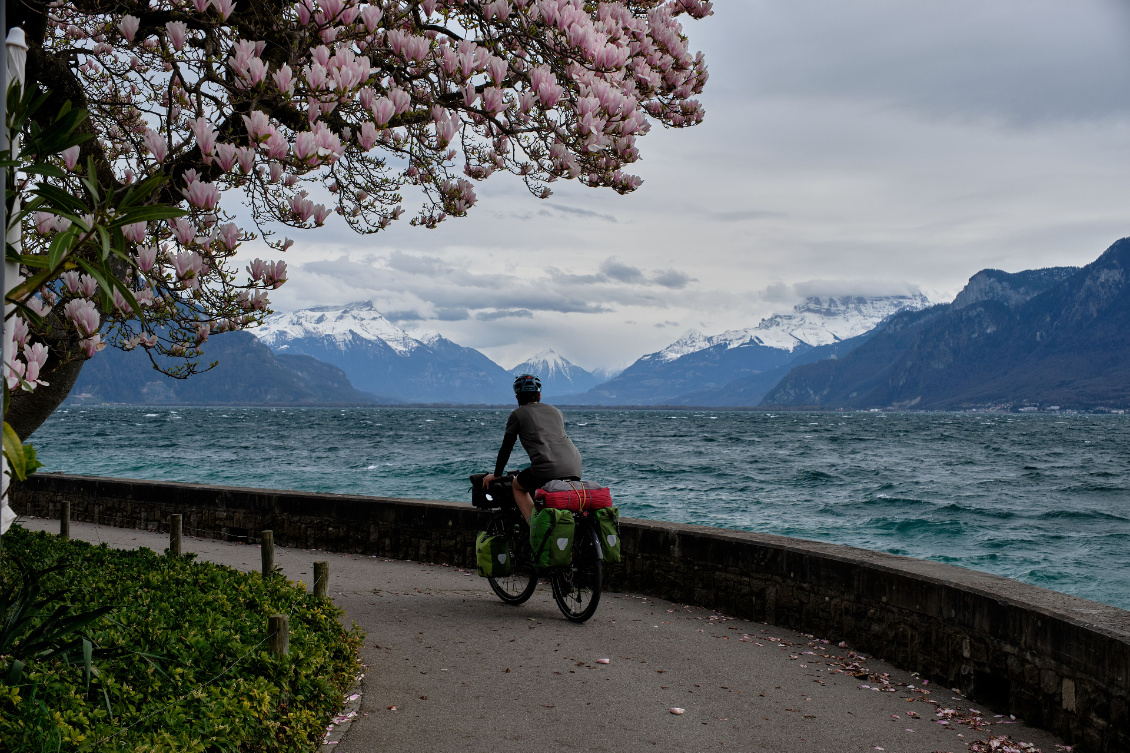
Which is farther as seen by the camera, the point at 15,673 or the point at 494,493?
the point at 494,493

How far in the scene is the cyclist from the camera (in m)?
7.52

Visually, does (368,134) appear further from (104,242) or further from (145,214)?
(104,242)

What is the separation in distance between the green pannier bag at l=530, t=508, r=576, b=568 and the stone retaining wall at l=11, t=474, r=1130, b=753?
161cm

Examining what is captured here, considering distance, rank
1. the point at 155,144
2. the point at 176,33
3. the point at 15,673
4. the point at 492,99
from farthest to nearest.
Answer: the point at 492,99 → the point at 176,33 → the point at 155,144 → the point at 15,673

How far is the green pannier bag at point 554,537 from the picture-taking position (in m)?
7.17

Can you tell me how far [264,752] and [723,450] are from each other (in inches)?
2512

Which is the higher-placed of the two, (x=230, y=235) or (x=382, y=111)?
(x=382, y=111)

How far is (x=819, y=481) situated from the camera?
43.1m

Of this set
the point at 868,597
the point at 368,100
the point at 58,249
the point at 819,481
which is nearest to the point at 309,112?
the point at 368,100

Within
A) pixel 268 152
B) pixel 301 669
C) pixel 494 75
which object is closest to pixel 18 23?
pixel 268 152

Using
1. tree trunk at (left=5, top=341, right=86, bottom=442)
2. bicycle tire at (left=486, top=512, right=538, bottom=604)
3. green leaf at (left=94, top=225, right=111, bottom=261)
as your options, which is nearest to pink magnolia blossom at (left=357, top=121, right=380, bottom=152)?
green leaf at (left=94, top=225, right=111, bottom=261)

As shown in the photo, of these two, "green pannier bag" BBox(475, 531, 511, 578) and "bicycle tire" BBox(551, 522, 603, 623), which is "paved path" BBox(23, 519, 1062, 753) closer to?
"bicycle tire" BBox(551, 522, 603, 623)

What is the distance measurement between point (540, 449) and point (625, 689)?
2.39 meters

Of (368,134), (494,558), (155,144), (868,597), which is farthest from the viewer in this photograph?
(494,558)
